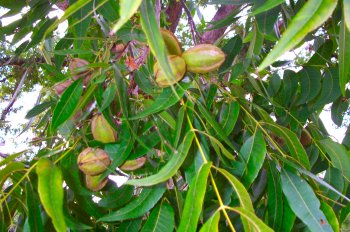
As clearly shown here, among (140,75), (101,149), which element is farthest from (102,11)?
(101,149)

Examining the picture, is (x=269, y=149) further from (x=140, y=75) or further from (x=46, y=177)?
(x=46, y=177)

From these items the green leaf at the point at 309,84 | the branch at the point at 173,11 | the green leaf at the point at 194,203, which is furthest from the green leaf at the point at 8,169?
the branch at the point at 173,11

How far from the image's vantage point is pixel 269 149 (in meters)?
0.94

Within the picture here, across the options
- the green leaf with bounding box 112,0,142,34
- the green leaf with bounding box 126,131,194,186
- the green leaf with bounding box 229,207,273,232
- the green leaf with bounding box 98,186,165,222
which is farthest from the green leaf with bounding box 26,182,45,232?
the green leaf with bounding box 112,0,142,34

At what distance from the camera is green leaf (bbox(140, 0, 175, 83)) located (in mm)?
434

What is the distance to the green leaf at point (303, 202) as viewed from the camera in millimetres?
718

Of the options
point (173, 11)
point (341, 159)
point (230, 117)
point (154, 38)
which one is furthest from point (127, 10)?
point (173, 11)

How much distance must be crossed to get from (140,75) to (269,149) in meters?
0.31

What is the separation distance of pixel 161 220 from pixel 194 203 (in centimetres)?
20

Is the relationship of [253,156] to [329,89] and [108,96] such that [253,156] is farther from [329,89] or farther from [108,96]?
[329,89]

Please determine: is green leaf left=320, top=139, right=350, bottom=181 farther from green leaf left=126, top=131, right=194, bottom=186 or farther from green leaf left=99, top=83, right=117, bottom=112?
green leaf left=99, top=83, right=117, bottom=112

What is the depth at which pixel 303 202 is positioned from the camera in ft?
2.54

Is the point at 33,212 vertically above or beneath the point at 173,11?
beneath

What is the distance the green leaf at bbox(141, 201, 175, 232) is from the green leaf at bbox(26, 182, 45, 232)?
0.59 ft
